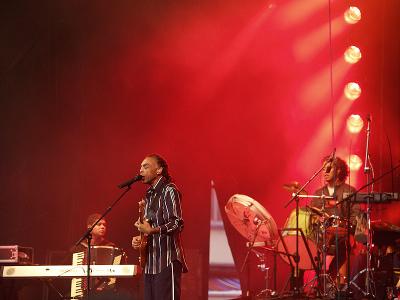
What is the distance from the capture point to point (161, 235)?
6.70m

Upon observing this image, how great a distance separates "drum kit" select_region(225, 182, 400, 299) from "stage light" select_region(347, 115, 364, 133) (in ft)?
7.20

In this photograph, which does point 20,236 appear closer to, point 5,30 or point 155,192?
point 5,30

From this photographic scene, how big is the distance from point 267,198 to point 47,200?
144 inches

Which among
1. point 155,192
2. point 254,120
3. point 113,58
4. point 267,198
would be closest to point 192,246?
point 267,198

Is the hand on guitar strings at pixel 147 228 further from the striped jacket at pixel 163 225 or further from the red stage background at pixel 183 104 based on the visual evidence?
the red stage background at pixel 183 104

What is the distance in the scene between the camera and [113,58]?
35.3ft

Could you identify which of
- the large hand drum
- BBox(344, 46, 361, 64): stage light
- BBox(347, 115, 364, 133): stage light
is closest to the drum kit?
the large hand drum

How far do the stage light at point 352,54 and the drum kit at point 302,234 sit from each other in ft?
9.81

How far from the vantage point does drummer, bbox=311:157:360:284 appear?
877 centimetres

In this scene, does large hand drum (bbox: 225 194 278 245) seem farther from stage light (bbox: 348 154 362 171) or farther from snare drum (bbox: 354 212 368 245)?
stage light (bbox: 348 154 362 171)

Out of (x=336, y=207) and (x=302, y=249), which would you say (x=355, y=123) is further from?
(x=302, y=249)

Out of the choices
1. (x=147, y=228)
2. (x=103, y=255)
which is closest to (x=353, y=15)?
(x=103, y=255)

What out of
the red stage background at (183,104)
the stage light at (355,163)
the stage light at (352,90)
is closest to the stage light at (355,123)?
the red stage background at (183,104)

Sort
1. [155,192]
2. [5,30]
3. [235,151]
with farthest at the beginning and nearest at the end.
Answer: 1. [235,151]
2. [5,30]
3. [155,192]
